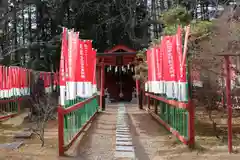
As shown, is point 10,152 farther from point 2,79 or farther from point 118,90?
point 118,90

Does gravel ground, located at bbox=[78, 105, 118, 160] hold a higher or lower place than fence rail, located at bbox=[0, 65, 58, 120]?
lower

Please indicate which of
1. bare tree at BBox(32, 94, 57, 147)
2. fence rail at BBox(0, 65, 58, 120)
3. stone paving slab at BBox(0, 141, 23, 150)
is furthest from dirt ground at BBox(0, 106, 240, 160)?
fence rail at BBox(0, 65, 58, 120)

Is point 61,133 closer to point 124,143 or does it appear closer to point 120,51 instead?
point 124,143

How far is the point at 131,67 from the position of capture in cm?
2034

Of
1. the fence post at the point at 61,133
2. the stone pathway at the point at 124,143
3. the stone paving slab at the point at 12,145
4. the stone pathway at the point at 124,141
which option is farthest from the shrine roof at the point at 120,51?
the fence post at the point at 61,133

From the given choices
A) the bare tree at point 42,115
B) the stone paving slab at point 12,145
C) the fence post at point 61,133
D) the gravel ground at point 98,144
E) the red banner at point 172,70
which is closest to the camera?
the fence post at point 61,133

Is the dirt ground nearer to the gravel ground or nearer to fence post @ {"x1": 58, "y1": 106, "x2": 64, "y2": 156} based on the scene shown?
fence post @ {"x1": 58, "y1": 106, "x2": 64, "y2": 156}

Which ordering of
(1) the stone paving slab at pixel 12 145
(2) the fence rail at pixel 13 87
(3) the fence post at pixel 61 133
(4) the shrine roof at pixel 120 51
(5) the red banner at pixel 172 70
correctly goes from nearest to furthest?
(3) the fence post at pixel 61 133, (5) the red banner at pixel 172 70, (1) the stone paving slab at pixel 12 145, (2) the fence rail at pixel 13 87, (4) the shrine roof at pixel 120 51

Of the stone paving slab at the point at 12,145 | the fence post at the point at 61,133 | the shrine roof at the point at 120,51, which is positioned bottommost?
the stone paving slab at the point at 12,145

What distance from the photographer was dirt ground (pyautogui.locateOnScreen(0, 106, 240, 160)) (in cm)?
570

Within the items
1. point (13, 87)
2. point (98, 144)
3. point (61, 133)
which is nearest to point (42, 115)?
point (98, 144)

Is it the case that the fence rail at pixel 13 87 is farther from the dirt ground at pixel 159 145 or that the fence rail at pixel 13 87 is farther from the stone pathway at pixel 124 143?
the stone pathway at pixel 124 143

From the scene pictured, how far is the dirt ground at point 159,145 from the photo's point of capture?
570 cm

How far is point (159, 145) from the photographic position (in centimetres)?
696
